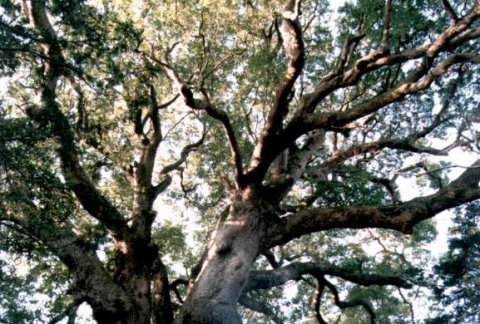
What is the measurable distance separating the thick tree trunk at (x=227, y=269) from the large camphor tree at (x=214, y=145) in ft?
0.10

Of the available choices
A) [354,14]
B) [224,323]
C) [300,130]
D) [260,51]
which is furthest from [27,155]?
[354,14]

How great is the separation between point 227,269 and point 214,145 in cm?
582

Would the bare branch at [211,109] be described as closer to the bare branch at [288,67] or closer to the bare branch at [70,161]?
the bare branch at [288,67]

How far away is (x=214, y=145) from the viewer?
12305 millimetres

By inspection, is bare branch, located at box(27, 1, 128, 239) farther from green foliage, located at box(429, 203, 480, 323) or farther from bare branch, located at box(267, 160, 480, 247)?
green foliage, located at box(429, 203, 480, 323)

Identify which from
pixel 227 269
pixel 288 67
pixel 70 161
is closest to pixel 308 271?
pixel 227 269

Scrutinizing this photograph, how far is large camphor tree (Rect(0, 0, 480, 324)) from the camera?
19.9 feet

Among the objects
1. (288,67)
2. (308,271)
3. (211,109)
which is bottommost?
(308,271)

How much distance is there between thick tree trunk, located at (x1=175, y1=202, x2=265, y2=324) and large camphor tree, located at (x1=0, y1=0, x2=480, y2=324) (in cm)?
3

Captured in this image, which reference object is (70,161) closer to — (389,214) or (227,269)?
(227,269)

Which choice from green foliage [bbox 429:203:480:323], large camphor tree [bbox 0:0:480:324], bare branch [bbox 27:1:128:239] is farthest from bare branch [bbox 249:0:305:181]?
green foliage [bbox 429:203:480:323]

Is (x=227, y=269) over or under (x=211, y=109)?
under

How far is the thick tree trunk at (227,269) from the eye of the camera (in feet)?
20.6

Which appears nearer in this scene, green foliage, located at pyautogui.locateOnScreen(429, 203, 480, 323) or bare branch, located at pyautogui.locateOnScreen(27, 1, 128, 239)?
bare branch, located at pyautogui.locateOnScreen(27, 1, 128, 239)
